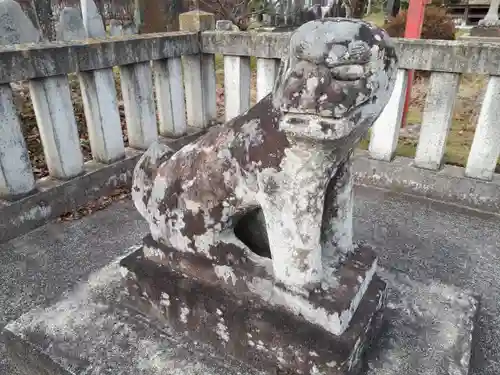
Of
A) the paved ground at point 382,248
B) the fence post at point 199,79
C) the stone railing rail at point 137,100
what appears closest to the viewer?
the paved ground at point 382,248

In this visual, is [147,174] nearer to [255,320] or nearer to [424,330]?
[255,320]

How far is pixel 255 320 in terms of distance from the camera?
184 cm

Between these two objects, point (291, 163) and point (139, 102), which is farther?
point (139, 102)

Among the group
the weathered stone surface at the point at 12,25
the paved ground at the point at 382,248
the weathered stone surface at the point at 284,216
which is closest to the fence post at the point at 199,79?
the paved ground at the point at 382,248

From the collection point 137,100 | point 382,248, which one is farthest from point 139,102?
point 382,248

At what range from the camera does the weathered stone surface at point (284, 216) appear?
1.34m

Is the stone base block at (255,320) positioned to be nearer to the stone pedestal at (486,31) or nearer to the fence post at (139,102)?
the fence post at (139,102)

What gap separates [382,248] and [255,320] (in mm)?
1687

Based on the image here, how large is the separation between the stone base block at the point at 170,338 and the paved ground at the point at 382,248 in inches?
10.2

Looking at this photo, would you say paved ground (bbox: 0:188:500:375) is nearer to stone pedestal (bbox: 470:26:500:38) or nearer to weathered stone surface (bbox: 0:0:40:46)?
weathered stone surface (bbox: 0:0:40:46)

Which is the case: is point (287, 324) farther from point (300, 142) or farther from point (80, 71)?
point (80, 71)

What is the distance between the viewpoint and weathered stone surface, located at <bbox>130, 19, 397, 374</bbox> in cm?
134

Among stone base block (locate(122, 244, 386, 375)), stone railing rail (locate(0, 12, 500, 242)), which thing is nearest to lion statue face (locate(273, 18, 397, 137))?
stone base block (locate(122, 244, 386, 375))

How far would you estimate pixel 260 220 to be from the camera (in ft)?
6.55
